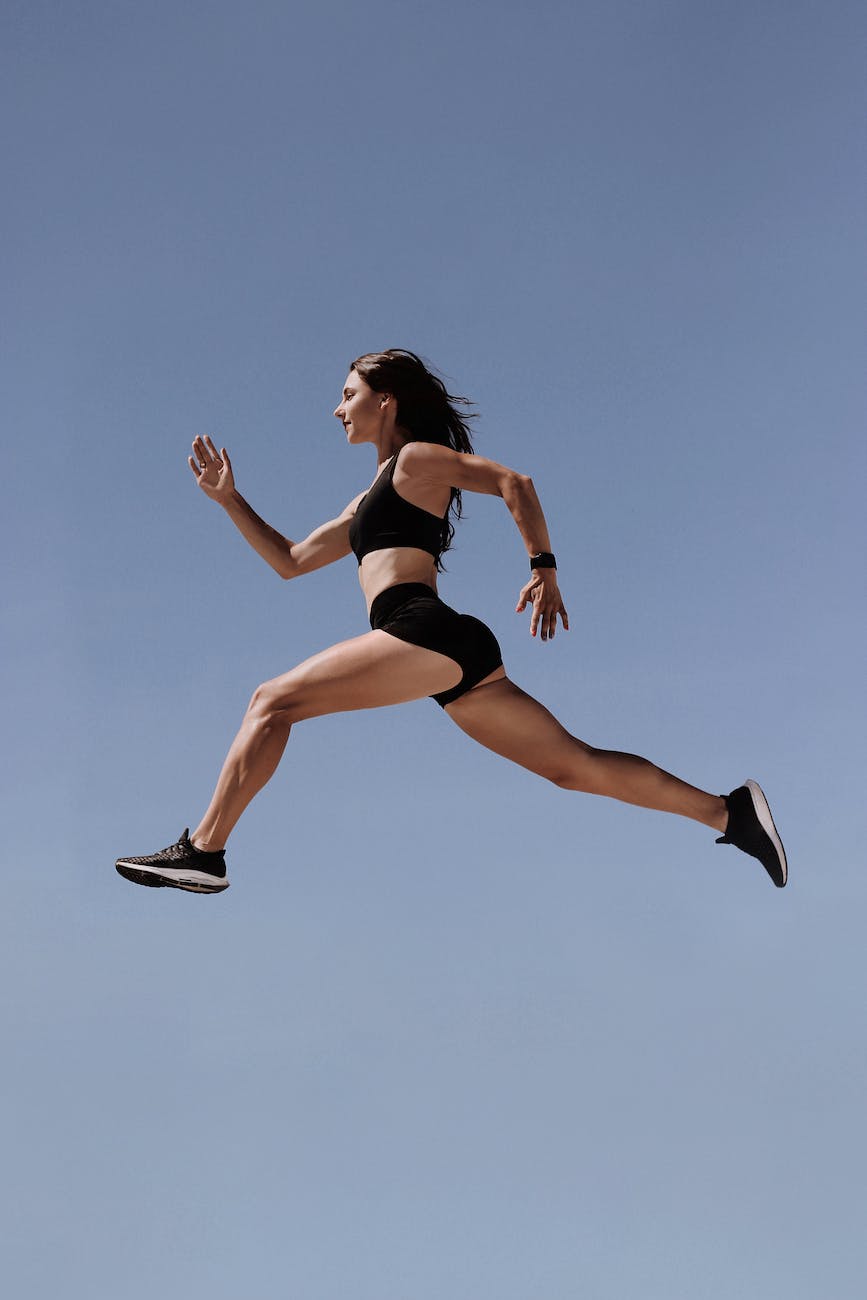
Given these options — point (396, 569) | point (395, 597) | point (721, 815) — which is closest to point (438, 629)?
point (395, 597)

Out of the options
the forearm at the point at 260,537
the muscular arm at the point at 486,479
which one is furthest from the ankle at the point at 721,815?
the forearm at the point at 260,537

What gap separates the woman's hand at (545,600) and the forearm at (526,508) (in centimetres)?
12

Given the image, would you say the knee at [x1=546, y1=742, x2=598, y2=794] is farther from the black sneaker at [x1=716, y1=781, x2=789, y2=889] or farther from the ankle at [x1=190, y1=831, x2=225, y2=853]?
the ankle at [x1=190, y1=831, x2=225, y2=853]

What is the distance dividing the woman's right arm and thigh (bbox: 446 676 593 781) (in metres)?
1.16

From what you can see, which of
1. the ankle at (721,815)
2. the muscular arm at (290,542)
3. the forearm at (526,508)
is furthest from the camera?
the muscular arm at (290,542)

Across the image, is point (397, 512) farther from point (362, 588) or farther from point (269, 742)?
point (269, 742)

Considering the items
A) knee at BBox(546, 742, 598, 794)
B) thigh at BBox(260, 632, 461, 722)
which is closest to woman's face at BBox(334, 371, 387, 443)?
thigh at BBox(260, 632, 461, 722)

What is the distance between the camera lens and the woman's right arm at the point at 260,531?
670cm

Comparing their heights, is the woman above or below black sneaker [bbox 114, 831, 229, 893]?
above

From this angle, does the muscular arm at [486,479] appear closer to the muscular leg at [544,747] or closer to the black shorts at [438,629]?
the black shorts at [438,629]

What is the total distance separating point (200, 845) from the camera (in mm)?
5547

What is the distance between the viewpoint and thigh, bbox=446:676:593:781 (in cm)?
593

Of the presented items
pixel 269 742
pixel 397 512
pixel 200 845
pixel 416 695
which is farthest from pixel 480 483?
pixel 200 845

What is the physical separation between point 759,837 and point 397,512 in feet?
7.05
